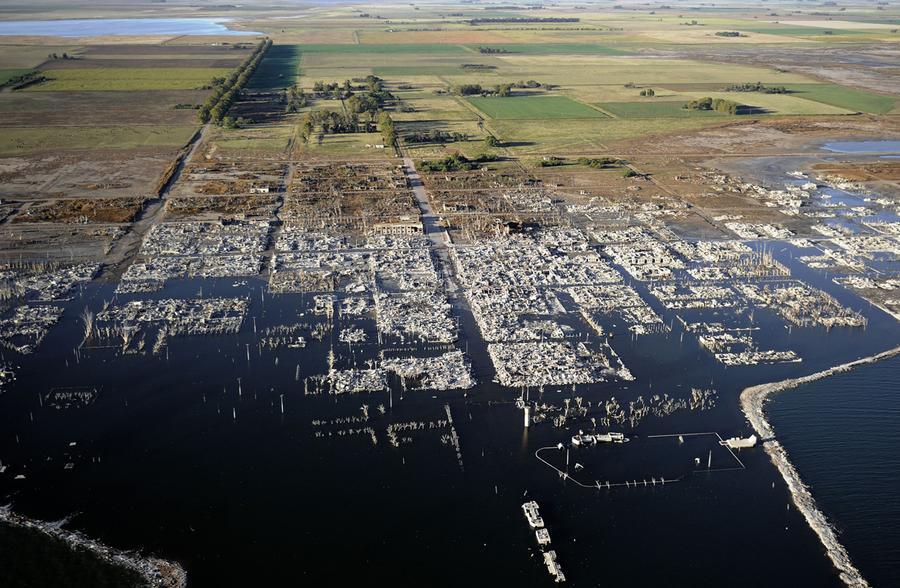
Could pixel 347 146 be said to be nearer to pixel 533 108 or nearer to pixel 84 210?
pixel 84 210

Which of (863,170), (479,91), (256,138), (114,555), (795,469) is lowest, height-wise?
(114,555)

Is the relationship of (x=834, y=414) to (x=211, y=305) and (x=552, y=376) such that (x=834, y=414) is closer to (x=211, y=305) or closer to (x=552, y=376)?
(x=552, y=376)

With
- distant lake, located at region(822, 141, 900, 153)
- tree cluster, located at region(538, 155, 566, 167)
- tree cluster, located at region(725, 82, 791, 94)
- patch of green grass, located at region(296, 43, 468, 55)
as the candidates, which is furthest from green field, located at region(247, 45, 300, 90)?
distant lake, located at region(822, 141, 900, 153)

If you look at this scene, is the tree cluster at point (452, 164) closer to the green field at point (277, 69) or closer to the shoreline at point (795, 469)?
the shoreline at point (795, 469)

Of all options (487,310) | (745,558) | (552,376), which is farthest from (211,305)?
(745,558)

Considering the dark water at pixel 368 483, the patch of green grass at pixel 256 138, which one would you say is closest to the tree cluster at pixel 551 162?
the patch of green grass at pixel 256 138

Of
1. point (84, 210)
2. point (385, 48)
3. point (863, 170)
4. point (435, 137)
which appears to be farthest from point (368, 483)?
point (385, 48)
